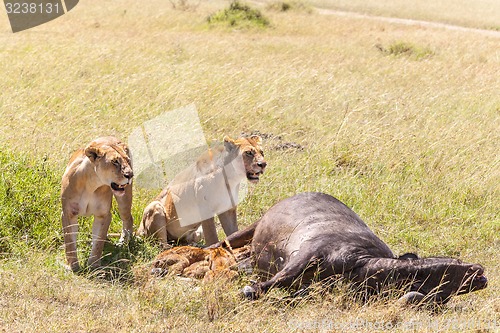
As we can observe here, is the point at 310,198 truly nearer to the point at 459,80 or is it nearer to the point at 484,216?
the point at 484,216

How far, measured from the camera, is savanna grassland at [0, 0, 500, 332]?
513cm

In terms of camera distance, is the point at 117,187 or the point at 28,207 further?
the point at 28,207

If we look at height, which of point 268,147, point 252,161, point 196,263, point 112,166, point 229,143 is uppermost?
point 112,166

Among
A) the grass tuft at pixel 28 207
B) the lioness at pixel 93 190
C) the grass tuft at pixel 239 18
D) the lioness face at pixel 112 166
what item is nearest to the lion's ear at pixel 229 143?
the lioness at pixel 93 190

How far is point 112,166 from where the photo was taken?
5.98 m

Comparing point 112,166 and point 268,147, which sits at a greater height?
point 112,166

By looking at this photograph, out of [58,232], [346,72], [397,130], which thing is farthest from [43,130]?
[346,72]

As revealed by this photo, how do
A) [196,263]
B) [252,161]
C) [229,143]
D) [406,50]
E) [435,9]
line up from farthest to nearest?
[435,9], [406,50], [229,143], [252,161], [196,263]

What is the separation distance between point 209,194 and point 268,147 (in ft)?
9.72

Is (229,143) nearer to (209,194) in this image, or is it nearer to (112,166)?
(209,194)

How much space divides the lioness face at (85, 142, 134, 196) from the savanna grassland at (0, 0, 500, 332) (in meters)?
0.66

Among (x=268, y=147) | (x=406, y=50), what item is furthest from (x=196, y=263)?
(x=406, y=50)

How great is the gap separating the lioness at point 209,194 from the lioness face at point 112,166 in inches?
39.6

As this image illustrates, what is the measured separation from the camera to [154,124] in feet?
34.2
